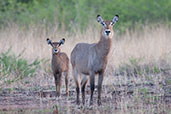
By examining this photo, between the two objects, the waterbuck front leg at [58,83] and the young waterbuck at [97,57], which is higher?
the young waterbuck at [97,57]

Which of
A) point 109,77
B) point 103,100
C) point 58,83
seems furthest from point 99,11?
point 103,100

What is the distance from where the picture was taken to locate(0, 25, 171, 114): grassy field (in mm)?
7957

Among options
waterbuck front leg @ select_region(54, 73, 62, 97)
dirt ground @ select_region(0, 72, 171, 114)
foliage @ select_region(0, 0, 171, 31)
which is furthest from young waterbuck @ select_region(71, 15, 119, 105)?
foliage @ select_region(0, 0, 171, 31)

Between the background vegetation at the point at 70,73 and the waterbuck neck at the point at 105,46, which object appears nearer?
the waterbuck neck at the point at 105,46

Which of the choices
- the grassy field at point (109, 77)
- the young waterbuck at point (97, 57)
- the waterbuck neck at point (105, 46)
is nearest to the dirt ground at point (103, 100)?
the grassy field at point (109, 77)

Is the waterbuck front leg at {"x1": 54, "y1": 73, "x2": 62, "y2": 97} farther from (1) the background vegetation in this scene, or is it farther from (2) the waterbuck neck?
(2) the waterbuck neck

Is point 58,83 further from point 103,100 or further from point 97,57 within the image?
point 97,57

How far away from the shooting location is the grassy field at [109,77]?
7957 mm

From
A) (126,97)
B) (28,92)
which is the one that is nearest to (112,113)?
(126,97)

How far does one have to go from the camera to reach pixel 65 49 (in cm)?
1295

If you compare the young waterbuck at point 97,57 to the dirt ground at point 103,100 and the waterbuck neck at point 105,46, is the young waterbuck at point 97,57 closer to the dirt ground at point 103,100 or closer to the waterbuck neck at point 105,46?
the waterbuck neck at point 105,46

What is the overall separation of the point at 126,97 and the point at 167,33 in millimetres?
6605

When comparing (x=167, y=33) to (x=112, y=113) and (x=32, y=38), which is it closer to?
(x=32, y=38)

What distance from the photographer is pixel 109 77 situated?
10.7 metres
